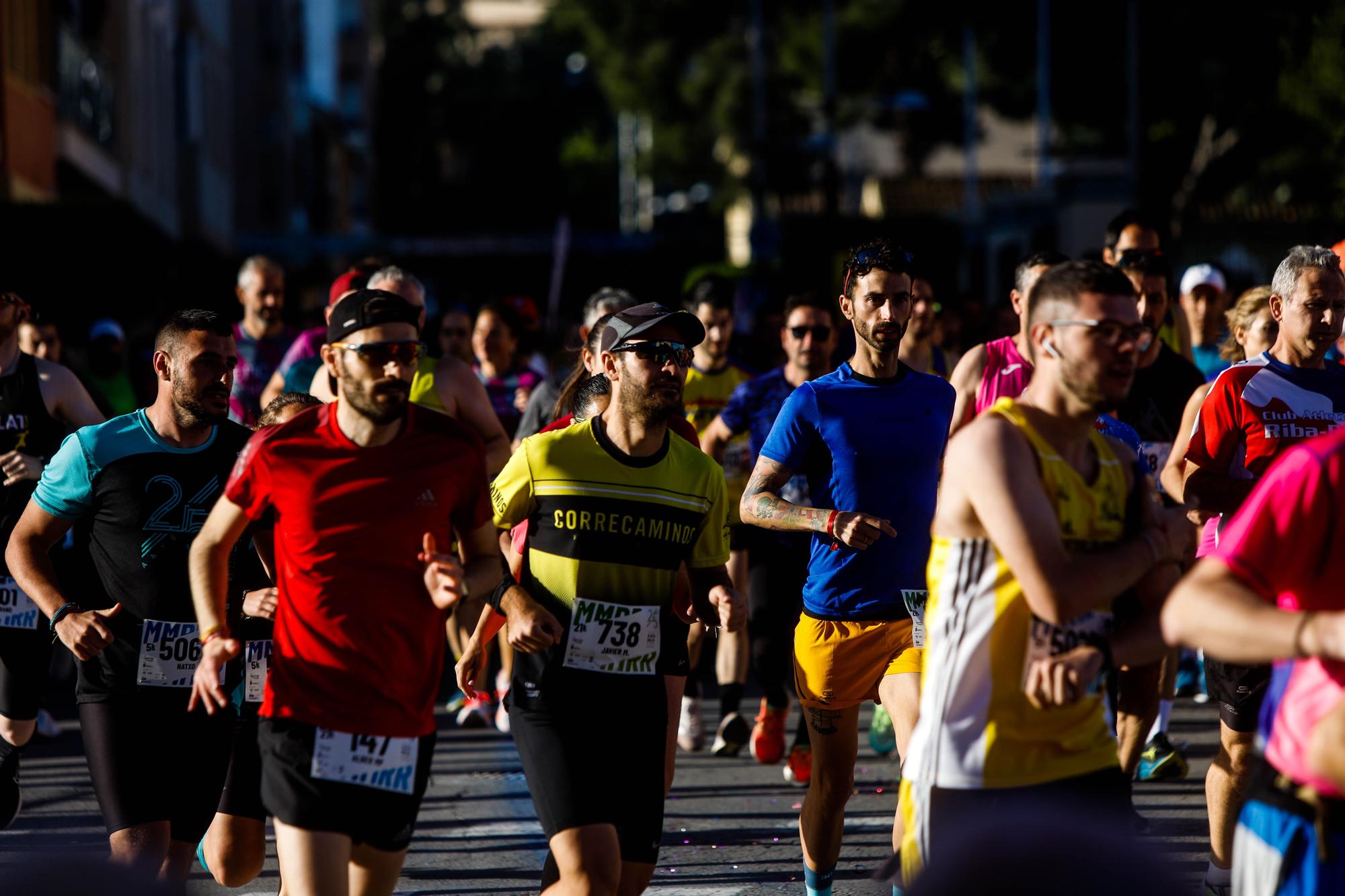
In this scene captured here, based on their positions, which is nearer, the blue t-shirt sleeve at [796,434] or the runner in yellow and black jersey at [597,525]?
the runner in yellow and black jersey at [597,525]

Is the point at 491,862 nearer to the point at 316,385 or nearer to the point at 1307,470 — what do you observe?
the point at 316,385

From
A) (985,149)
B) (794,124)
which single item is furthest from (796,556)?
(985,149)

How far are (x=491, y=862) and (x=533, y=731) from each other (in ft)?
8.20

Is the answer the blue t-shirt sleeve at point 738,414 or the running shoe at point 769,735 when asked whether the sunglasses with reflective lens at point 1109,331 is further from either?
the running shoe at point 769,735

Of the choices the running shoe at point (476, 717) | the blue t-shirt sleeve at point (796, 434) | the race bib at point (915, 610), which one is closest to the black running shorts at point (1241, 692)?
the race bib at point (915, 610)

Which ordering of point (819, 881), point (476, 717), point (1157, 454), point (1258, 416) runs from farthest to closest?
point (476, 717), point (1157, 454), point (1258, 416), point (819, 881)

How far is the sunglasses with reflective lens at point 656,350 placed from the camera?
16.9 feet

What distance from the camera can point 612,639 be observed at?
16.5 feet

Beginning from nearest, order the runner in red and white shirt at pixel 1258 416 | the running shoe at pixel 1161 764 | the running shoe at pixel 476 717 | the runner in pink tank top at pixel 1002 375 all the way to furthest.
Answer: the runner in red and white shirt at pixel 1258 416 → the runner in pink tank top at pixel 1002 375 → the running shoe at pixel 1161 764 → the running shoe at pixel 476 717

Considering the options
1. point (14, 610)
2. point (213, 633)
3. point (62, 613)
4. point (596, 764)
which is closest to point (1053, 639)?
point (596, 764)

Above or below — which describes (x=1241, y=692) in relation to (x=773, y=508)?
below

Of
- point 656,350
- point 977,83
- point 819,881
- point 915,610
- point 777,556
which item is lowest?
point 819,881

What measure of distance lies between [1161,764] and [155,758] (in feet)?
15.9

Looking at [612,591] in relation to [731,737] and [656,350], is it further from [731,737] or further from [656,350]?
[731,737]
